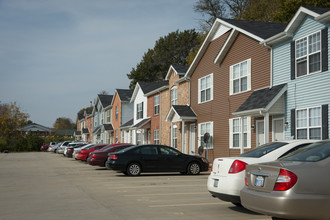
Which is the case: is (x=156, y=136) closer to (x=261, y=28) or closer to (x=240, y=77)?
(x=240, y=77)

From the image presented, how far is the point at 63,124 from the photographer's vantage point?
164375 millimetres

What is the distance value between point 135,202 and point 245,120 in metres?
11.7

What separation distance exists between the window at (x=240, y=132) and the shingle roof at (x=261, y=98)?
965 mm

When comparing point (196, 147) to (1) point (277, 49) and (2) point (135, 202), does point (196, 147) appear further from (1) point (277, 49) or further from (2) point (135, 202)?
(2) point (135, 202)

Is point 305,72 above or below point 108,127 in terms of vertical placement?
above

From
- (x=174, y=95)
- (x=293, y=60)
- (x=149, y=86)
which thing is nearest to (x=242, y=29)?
(x=293, y=60)

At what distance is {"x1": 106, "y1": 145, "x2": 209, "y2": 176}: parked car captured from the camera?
59.7ft

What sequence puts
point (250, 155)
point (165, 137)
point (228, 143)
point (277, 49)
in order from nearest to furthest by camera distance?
point (250, 155) → point (277, 49) → point (228, 143) → point (165, 137)

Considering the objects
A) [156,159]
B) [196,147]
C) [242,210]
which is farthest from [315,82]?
[196,147]

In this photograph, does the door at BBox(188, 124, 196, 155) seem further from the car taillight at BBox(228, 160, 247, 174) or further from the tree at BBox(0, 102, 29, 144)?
the tree at BBox(0, 102, 29, 144)

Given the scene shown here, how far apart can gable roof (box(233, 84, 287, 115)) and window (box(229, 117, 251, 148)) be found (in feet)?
3.18

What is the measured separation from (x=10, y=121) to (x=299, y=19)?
2453 inches

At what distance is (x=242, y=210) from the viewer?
9.28 m

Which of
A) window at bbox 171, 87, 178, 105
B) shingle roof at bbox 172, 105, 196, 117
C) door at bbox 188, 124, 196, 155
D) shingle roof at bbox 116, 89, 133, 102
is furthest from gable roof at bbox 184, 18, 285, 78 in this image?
shingle roof at bbox 116, 89, 133, 102
